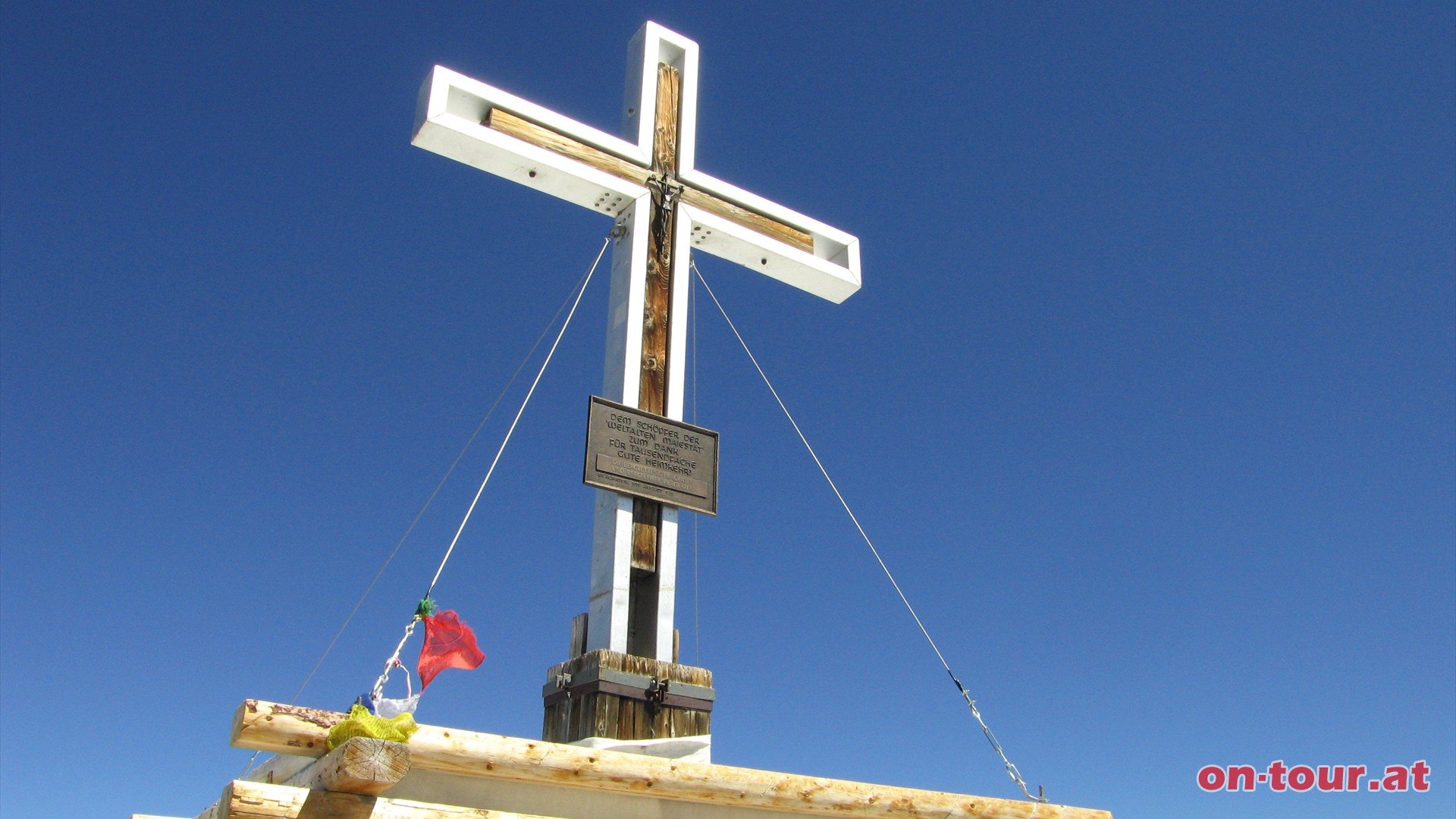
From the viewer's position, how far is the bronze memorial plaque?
6.91 meters

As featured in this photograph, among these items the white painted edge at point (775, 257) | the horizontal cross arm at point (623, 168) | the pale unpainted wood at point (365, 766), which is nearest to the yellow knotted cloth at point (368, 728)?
the pale unpainted wood at point (365, 766)

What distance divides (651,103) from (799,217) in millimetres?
1378

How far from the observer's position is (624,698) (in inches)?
247

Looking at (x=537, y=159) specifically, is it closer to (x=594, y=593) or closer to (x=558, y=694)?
(x=594, y=593)

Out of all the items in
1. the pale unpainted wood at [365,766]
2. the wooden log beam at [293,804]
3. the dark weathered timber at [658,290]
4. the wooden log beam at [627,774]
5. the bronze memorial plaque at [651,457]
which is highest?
the dark weathered timber at [658,290]

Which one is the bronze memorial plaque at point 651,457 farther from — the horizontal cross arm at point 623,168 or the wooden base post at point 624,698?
the horizontal cross arm at point 623,168

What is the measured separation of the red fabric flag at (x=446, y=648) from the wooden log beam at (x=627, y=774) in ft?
6.02

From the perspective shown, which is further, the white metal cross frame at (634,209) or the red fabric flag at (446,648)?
the white metal cross frame at (634,209)

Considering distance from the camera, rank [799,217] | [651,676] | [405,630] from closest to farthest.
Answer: [405,630]
[651,676]
[799,217]

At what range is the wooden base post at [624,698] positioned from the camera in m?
6.18

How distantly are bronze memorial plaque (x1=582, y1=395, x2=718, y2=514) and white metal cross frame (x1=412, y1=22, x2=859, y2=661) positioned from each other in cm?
12

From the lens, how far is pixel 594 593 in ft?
22.5

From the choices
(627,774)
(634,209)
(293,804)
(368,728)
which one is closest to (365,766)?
(368,728)

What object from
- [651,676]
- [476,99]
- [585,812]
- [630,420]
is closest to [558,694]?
[651,676]
